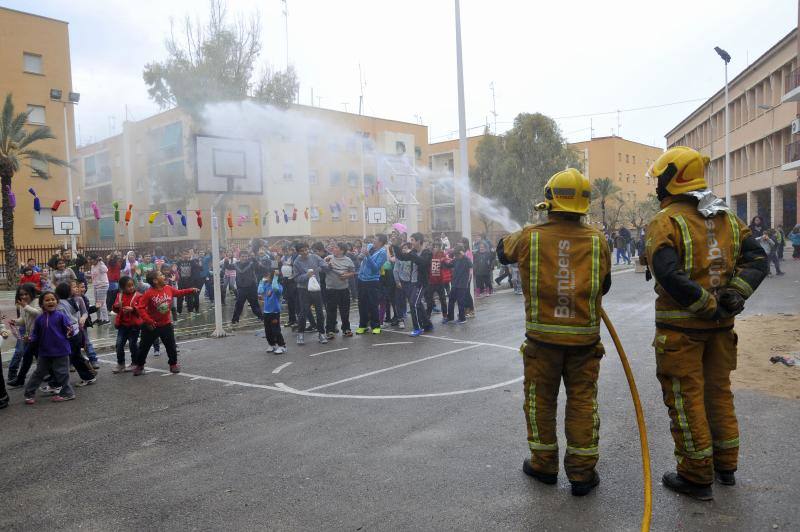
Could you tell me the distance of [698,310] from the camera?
145 inches

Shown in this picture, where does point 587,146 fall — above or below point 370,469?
above

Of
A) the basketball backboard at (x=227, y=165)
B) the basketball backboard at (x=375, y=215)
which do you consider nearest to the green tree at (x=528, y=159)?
the basketball backboard at (x=375, y=215)

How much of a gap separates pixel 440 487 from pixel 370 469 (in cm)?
63

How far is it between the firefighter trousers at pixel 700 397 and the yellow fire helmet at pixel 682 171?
96 cm

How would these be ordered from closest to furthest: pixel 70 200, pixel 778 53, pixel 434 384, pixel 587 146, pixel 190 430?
pixel 190 430
pixel 434 384
pixel 70 200
pixel 778 53
pixel 587 146

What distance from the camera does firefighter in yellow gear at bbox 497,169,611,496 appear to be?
12.9 feet

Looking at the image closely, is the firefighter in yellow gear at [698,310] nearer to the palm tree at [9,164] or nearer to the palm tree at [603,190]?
the palm tree at [9,164]

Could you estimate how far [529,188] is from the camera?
42.8 metres

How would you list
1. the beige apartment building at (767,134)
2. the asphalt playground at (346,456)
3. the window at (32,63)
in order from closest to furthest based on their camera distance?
the asphalt playground at (346,456) → the beige apartment building at (767,134) → the window at (32,63)

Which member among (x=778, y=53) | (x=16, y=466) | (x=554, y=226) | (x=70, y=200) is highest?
(x=778, y=53)

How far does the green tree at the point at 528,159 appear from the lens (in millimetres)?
42469

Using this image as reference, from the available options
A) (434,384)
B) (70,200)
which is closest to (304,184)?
(70,200)

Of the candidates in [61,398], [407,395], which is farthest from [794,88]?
[61,398]

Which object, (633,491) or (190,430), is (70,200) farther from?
(633,491)
